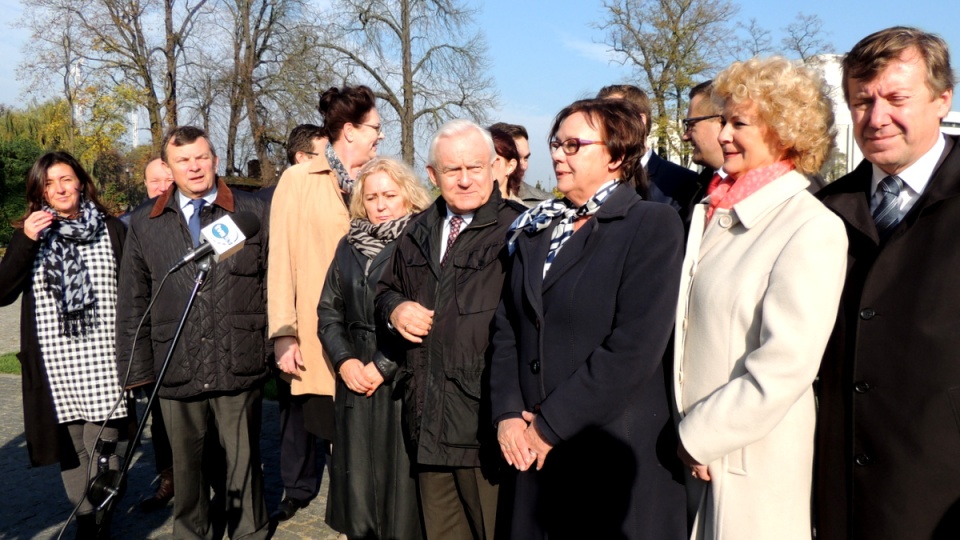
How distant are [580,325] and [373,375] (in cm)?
135

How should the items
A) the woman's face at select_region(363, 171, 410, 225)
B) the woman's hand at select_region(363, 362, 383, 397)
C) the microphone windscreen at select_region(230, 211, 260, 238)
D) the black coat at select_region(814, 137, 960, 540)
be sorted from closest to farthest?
the black coat at select_region(814, 137, 960, 540), the microphone windscreen at select_region(230, 211, 260, 238), the woman's hand at select_region(363, 362, 383, 397), the woman's face at select_region(363, 171, 410, 225)

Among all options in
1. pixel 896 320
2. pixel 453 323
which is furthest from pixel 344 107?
pixel 896 320

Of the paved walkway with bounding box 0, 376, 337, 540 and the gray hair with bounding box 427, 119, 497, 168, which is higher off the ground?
the gray hair with bounding box 427, 119, 497, 168

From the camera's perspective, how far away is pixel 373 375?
3.79m

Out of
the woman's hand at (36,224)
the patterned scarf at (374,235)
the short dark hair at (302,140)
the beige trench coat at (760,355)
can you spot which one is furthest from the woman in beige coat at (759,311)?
the short dark hair at (302,140)

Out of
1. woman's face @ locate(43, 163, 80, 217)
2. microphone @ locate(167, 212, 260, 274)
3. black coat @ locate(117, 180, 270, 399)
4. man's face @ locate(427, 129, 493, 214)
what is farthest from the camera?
woman's face @ locate(43, 163, 80, 217)

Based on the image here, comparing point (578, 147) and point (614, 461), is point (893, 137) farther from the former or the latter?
point (614, 461)

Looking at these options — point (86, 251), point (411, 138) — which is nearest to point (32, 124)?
point (411, 138)

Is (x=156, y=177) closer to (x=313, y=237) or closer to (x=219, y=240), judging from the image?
(x=313, y=237)

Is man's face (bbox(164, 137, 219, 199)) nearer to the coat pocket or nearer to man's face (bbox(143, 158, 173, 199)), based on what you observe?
man's face (bbox(143, 158, 173, 199))

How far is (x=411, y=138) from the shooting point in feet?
80.2

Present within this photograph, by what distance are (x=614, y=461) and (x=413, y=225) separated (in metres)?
1.51

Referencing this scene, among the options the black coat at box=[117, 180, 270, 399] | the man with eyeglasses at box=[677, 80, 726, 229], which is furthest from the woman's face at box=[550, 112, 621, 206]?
the black coat at box=[117, 180, 270, 399]

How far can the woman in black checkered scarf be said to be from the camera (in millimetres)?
4547
